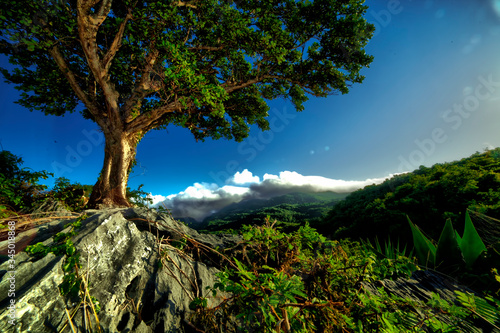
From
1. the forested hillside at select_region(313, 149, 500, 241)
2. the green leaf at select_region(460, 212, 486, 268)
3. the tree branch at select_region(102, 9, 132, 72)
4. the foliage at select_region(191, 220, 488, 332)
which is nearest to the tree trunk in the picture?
the tree branch at select_region(102, 9, 132, 72)

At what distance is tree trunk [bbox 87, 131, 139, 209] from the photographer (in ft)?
21.9

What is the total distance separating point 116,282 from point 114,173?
6763 mm

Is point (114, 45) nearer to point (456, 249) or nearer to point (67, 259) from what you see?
point (67, 259)

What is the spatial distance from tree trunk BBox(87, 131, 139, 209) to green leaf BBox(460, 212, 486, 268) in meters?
8.79

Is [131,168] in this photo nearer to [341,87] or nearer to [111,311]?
[111,311]

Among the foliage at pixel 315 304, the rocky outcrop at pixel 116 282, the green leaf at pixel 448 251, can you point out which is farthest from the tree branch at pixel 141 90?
the green leaf at pixel 448 251

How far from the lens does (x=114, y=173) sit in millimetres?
6961

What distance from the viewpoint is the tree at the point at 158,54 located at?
557 centimetres

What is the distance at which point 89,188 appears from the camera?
8078 mm

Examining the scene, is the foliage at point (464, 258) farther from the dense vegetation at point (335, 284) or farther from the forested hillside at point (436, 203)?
the forested hillside at point (436, 203)

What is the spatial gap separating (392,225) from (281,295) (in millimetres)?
11132

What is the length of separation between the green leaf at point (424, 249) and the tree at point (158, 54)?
6371 mm

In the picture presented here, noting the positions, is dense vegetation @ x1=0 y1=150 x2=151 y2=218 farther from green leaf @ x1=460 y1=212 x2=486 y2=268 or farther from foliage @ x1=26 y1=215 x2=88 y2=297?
green leaf @ x1=460 y1=212 x2=486 y2=268

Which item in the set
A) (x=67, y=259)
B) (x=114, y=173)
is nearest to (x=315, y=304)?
(x=67, y=259)
